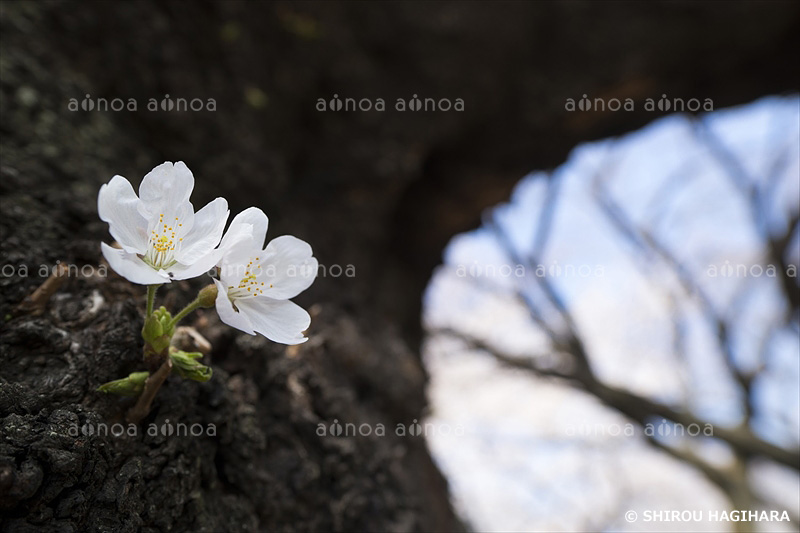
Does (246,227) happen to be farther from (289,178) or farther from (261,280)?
(289,178)

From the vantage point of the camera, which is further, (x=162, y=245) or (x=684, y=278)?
(x=684, y=278)

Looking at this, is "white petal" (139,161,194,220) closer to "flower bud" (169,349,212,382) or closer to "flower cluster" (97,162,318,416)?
"flower cluster" (97,162,318,416)

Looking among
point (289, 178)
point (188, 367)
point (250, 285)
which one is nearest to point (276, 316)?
point (250, 285)

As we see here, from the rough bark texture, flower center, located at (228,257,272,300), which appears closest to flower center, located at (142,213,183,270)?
flower center, located at (228,257,272,300)

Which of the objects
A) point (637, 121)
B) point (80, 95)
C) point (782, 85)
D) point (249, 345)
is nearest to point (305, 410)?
point (249, 345)

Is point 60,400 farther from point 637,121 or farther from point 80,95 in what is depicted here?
point 637,121
